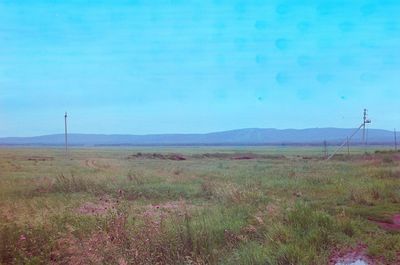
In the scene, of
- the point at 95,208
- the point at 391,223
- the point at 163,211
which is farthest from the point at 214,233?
the point at 95,208

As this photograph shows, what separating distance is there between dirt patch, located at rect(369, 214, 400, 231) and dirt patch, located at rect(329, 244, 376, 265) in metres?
1.68

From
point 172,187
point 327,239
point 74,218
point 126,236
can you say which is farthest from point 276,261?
point 172,187

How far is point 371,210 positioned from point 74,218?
845cm

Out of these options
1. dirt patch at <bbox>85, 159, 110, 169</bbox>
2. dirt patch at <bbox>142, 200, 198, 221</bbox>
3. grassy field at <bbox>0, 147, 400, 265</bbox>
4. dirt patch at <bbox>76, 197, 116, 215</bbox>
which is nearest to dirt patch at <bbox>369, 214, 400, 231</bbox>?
grassy field at <bbox>0, 147, 400, 265</bbox>

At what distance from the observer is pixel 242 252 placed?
9.94m

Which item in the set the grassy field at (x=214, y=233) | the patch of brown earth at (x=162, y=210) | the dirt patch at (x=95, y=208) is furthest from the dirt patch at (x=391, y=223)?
the dirt patch at (x=95, y=208)

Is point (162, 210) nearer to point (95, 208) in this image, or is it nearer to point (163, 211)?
point (163, 211)

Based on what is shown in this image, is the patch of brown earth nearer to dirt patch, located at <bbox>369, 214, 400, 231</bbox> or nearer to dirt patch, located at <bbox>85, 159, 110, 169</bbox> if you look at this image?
dirt patch, located at <bbox>369, 214, 400, 231</bbox>

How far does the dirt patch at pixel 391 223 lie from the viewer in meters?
11.3

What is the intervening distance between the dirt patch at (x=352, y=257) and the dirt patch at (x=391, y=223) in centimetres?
168

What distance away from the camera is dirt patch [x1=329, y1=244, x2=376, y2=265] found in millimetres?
9202

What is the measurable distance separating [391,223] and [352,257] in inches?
122

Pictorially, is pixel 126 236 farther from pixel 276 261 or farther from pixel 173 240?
pixel 276 261

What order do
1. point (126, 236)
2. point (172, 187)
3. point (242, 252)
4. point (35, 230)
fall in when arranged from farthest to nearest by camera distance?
point (172, 187)
point (35, 230)
point (126, 236)
point (242, 252)
